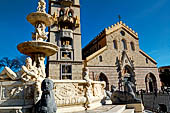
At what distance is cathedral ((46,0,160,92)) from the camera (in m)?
23.4

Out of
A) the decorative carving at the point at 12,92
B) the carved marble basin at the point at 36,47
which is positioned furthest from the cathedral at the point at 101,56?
the decorative carving at the point at 12,92

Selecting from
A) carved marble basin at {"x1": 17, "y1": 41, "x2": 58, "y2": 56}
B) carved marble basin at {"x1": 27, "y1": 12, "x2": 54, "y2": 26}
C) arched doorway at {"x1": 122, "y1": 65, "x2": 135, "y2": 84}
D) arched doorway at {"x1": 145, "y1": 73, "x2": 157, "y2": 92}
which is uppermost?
carved marble basin at {"x1": 27, "y1": 12, "x2": 54, "y2": 26}

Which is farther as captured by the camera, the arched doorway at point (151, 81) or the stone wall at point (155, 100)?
the arched doorway at point (151, 81)

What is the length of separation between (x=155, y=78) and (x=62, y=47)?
852 inches

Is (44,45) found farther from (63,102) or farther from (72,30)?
(72,30)

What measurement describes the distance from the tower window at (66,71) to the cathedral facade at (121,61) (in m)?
3.25

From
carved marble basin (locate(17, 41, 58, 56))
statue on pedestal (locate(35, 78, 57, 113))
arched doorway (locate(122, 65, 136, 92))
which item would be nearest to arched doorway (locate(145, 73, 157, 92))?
arched doorway (locate(122, 65, 136, 92))

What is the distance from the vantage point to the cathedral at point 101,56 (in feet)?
76.7

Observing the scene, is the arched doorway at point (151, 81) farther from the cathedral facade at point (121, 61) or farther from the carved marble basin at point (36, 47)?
the carved marble basin at point (36, 47)

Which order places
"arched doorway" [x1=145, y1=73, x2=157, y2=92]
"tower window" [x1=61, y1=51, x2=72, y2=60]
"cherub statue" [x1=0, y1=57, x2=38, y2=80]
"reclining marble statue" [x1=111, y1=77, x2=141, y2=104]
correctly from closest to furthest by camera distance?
"cherub statue" [x1=0, y1=57, x2=38, y2=80], "reclining marble statue" [x1=111, y1=77, x2=141, y2=104], "tower window" [x1=61, y1=51, x2=72, y2=60], "arched doorway" [x1=145, y1=73, x2=157, y2=92]

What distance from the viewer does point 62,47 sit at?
23672 mm

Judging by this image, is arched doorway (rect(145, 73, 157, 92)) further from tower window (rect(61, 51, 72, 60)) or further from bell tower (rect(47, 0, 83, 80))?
tower window (rect(61, 51, 72, 60))

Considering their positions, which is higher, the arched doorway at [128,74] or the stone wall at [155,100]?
the arched doorway at [128,74]

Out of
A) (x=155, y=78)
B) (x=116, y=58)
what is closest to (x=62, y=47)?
(x=116, y=58)
